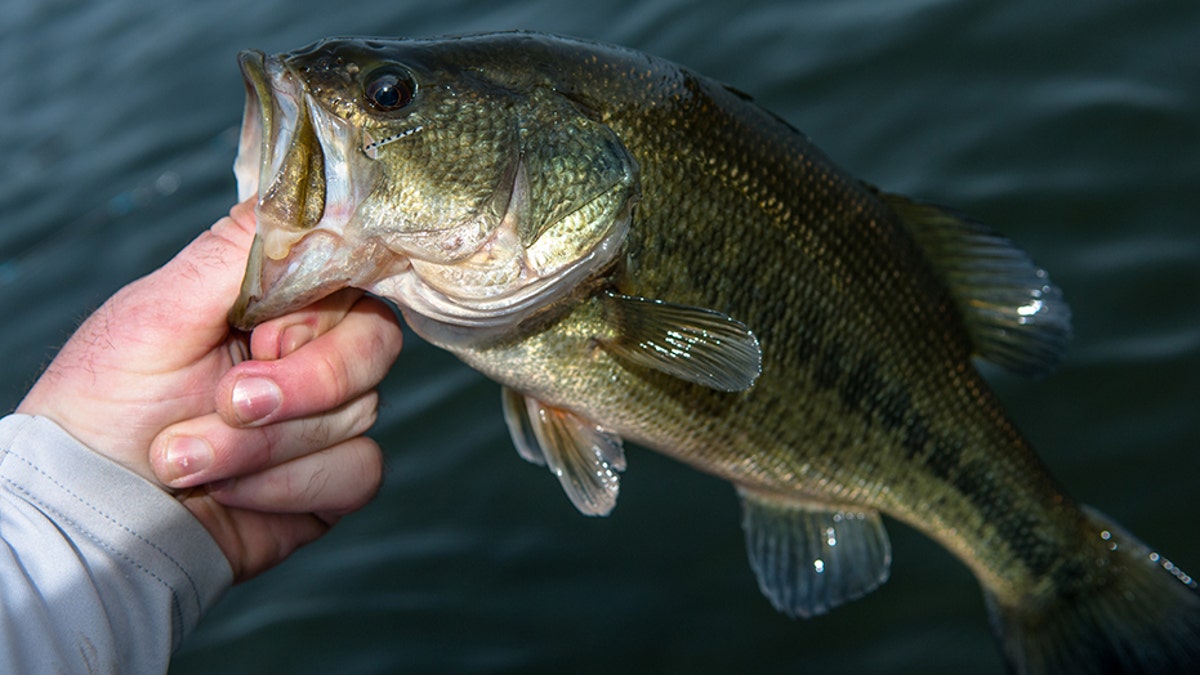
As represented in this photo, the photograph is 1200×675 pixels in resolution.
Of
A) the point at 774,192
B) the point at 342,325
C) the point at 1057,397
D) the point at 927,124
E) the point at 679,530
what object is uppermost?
the point at 774,192

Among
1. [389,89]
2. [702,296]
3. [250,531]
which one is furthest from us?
[250,531]

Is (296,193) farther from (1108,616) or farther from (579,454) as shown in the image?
(1108,616)

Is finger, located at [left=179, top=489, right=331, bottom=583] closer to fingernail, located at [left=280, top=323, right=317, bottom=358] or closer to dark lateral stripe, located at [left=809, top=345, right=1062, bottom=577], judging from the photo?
fingernail, located at [left=280, top=323, right=317, bottom=358]

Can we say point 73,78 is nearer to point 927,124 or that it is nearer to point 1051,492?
point 927,124

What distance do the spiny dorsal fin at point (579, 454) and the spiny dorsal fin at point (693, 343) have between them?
0.97 feet

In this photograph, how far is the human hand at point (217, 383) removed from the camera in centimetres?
186

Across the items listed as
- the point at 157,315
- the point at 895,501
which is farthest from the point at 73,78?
the point at 895,501

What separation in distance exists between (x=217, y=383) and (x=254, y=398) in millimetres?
198

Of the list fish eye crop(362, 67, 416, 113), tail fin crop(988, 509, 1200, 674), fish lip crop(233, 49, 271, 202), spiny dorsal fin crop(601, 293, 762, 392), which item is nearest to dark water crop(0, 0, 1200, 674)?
tail fin crop(988, 509, 1200, 674)

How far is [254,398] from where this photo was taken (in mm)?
1838

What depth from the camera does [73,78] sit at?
7246 millimetres

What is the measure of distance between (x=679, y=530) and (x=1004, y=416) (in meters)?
1.23

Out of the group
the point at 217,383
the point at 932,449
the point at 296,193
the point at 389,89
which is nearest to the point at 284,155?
the point at 296,193

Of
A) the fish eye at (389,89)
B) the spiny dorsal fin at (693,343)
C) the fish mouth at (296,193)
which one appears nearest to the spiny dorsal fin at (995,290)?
the spiny dorsal fin at (693,343)
